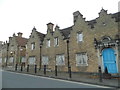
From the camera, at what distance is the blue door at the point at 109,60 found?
15.4 metres

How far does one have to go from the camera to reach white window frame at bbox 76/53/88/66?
60.0 feet

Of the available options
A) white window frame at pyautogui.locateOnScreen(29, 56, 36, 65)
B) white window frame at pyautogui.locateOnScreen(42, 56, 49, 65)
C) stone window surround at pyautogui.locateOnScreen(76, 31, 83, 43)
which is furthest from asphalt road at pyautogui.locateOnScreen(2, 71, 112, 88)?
white window frame at pyautogui.locateOnScreen(29, 56, 36, 65)

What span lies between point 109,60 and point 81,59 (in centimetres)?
415

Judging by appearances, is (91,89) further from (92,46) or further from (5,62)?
(5,62)

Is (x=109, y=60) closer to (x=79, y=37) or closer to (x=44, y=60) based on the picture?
(x=79, y=37)

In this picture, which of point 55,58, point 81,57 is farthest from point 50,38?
point 81,57

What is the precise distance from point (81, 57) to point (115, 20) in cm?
669

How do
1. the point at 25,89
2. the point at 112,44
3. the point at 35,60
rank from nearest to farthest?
the point at 25,89 < the point at 112,44 < the point at 35,60

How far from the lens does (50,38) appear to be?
24234 millimetres

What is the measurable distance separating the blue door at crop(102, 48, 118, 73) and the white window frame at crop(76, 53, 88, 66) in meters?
2.78

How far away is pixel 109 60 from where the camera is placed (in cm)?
1584

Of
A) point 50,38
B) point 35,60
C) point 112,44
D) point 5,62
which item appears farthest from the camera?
point 5,62

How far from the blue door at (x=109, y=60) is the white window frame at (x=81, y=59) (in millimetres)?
2777

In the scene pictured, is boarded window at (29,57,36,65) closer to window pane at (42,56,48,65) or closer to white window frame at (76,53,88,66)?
window pane at (42,56,48,65)
